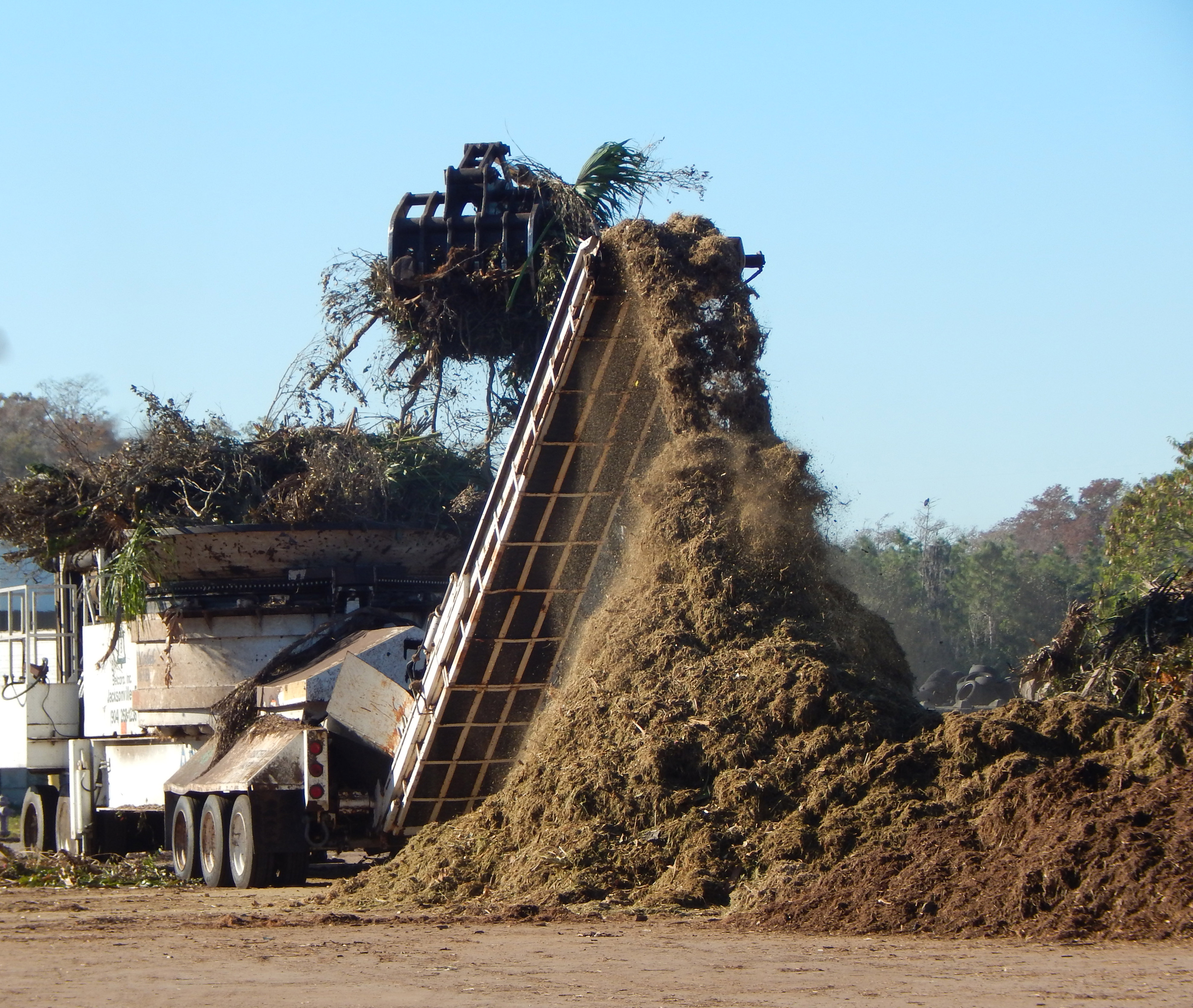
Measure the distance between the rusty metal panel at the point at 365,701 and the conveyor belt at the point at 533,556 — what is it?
0.36 metres

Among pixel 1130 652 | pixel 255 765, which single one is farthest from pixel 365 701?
pixel 1130 652

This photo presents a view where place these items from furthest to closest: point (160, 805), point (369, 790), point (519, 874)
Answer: point (160, 805)
point (369, 790)
point (519, 874)

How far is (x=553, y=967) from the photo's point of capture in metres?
6.06

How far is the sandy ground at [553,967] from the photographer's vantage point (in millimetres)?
5301

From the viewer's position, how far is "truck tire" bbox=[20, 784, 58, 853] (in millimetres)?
14367

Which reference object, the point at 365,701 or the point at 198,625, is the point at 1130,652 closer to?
the point at 365,701

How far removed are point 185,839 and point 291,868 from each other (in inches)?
51.9

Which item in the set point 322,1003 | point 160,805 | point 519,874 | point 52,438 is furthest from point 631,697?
point 52,438

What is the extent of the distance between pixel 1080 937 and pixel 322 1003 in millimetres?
3248

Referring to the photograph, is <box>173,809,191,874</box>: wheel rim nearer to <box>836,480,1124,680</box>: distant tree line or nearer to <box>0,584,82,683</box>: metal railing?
<box>0,584,82,683</box>: metal railing

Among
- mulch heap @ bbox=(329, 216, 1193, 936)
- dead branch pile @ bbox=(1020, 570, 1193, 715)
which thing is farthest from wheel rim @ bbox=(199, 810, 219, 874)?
dead branch pile @ bbox=(1020, 570, 1193, 715)

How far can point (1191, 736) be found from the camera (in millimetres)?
7555

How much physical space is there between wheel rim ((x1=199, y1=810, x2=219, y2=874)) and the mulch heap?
1998 millimetres

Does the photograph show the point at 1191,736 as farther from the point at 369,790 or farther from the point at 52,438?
the point at 52,438
